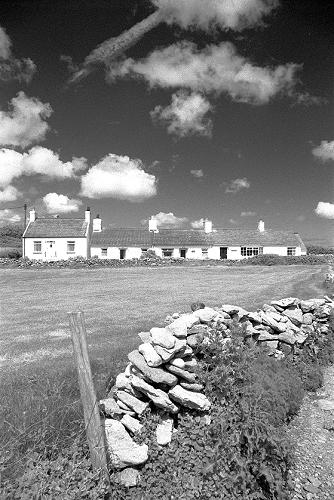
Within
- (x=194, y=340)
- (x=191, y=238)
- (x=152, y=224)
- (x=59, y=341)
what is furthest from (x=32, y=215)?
(x=194, y=340)

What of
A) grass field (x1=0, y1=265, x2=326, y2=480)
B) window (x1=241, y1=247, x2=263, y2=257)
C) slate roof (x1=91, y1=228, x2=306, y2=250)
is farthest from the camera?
window (x1=241, y1=247, x2=263, y2=257)

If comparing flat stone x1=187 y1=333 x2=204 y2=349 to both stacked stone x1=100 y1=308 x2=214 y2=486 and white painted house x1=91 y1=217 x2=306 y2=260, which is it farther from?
white painted house x1=91 y1=217 x2=306 y2=260

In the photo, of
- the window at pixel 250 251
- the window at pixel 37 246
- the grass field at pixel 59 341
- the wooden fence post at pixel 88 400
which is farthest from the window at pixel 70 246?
the wooden fence post at pixel 88 400

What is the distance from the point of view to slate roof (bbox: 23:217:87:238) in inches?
1828

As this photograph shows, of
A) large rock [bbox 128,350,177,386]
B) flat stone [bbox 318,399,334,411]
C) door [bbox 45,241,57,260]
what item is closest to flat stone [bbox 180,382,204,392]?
large rock [bbox 128,350,177,386]

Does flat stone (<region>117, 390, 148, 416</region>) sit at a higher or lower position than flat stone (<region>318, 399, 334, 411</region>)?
higher

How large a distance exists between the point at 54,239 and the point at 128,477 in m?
45.4

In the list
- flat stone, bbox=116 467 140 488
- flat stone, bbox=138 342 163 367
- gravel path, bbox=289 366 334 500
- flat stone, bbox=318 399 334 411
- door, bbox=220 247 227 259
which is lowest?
gravel path, bbox=289 366 334 500

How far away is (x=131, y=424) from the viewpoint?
4.36 m

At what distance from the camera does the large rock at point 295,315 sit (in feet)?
26.9

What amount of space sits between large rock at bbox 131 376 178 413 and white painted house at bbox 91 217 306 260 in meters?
45.8

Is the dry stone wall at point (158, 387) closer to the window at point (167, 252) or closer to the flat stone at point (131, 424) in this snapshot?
the flat stone at point (131, 424)

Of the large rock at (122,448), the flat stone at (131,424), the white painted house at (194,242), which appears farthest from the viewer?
the white painted house at (194,242)

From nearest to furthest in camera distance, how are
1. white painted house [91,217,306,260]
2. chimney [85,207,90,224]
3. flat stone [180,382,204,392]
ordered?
flat stone [180,382,204,392], chimney [85,207,90,224], white painted house [91,217,306,260]
